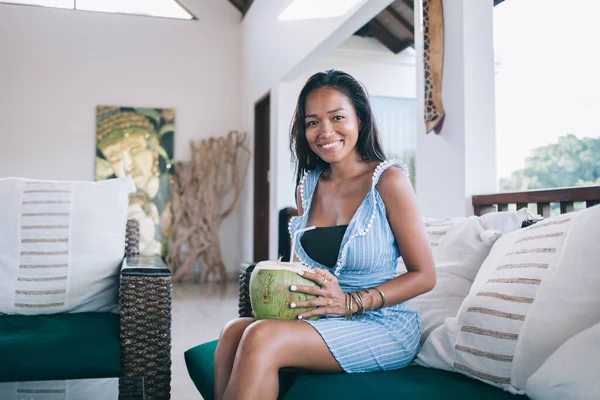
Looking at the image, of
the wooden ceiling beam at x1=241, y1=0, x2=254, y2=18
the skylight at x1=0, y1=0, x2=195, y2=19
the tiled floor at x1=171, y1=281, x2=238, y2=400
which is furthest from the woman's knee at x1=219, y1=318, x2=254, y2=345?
the skylight at x1=0, y1=0, x2=195, y2=19

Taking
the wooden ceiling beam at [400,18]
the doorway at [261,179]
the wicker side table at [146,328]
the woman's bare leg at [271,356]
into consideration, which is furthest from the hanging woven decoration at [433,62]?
the doorway at [261,179]

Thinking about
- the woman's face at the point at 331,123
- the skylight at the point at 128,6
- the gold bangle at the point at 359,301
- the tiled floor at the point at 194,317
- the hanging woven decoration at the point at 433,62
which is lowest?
the tiled floor at the point at 194,317

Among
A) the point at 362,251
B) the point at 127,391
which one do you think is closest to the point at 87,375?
the point at 127,391

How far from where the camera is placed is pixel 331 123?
5.50ft

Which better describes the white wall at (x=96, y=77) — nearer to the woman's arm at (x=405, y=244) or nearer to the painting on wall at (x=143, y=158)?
the painting on wall at (x=143, y=158)

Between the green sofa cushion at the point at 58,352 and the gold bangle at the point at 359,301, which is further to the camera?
the green sofa cushion at the point at 58,352

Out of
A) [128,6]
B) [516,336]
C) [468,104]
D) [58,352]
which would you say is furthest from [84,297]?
[128,6]

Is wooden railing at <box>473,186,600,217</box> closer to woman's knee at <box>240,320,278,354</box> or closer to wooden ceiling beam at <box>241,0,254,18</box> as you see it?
woman's knee at <box>240,320,278,354</box>

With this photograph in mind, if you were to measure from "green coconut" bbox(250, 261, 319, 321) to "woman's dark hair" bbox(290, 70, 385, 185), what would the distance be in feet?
1.69

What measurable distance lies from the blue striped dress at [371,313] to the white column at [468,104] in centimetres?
113

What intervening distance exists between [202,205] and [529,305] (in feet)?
20.6

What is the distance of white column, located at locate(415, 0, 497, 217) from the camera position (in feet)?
8.79

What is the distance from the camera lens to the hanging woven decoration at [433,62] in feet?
9.27

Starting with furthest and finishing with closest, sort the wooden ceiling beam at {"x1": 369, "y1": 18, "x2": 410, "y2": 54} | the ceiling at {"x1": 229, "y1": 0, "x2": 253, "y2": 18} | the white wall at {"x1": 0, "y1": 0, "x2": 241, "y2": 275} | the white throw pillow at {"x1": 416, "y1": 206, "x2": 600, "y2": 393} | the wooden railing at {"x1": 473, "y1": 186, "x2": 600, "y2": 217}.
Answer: the ceiling at {"x1": 229, "y1": 0, "x2": 253, "y2": 18}, the white wall at {"x1": 0, "y1": 0, "x2": 241, "y2": 275}, the wooden ceiling beam at {"x1": 369, "y1": 18, "x2": 410, "y2": 54}, the wooden railing at {"x1": 473, "y1": 186, "x2": 600, "y2": 217}, the white throw pillow at {"x1": 416, "y1": 206, "x2": 600, "y2": 393}
